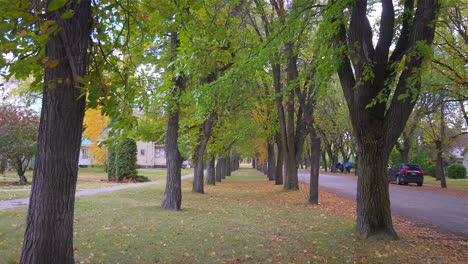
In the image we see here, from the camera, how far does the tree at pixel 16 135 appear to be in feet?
54.6

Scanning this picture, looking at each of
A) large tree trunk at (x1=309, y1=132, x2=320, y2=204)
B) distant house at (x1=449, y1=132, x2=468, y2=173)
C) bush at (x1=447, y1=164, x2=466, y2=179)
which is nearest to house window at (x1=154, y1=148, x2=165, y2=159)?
distant house at (x1=449, y1=132, x2=468, y2=173)

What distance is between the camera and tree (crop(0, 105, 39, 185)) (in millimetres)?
16656

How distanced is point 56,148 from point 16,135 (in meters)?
16.3

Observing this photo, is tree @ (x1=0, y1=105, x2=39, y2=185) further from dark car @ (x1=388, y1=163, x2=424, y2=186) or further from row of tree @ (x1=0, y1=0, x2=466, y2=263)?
dark car @ (x1=388, y1=163, x2=424, y2=186)

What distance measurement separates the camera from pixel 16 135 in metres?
16.8

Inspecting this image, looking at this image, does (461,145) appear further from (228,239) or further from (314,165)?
(228,239)

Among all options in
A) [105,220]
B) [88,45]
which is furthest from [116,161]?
[88,45]

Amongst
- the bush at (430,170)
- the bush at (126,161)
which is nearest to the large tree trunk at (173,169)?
the bush at (126,161)

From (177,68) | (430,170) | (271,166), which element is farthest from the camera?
(430,170)

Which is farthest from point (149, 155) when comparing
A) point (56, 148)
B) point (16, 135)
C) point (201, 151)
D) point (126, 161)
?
point (56, 148)

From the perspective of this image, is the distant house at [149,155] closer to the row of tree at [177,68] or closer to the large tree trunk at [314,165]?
the row of tree at [177,68]

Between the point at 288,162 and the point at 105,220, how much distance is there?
36.9 feet

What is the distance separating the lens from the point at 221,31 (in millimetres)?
5926

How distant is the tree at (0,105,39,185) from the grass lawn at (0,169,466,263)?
372 inches
